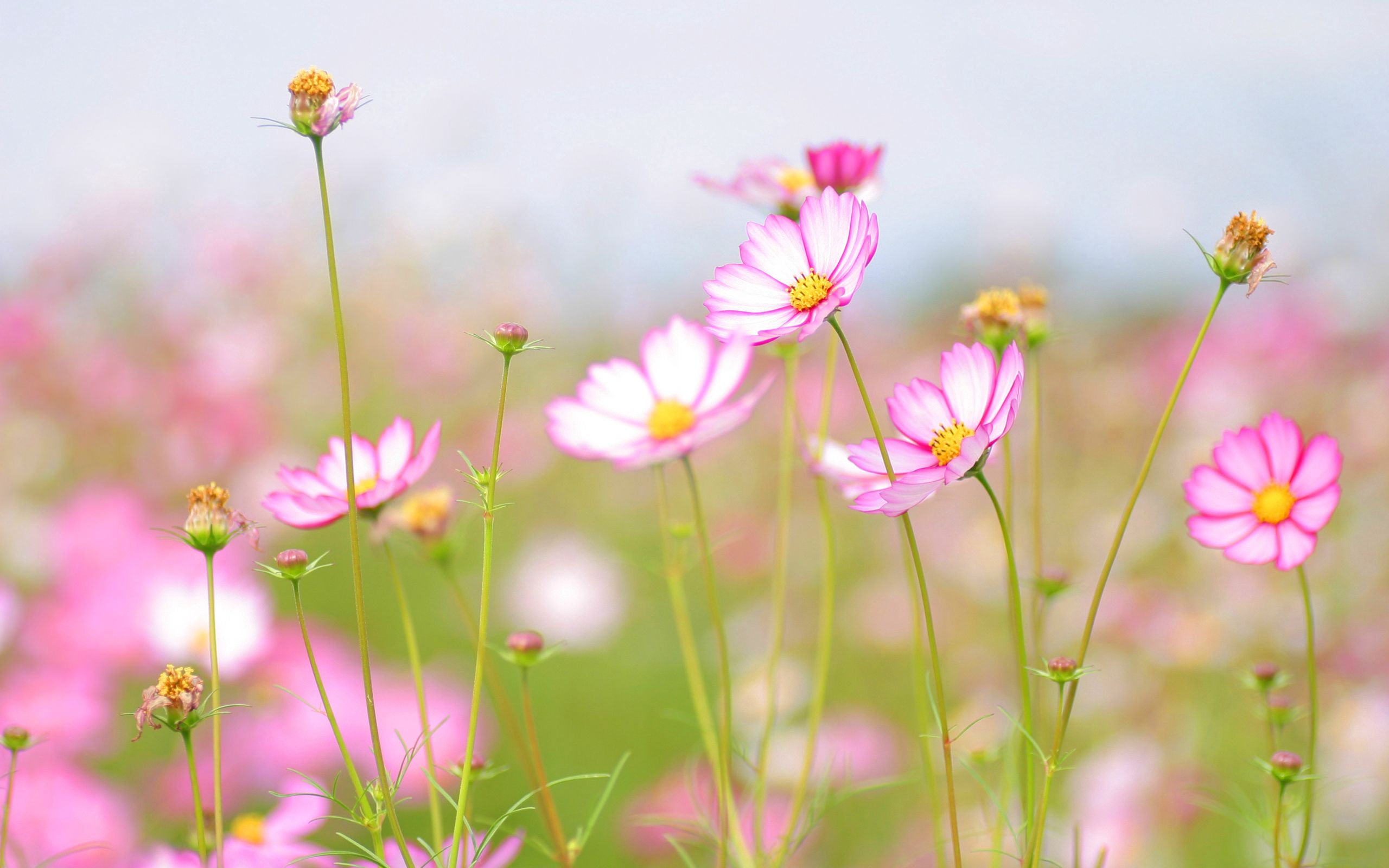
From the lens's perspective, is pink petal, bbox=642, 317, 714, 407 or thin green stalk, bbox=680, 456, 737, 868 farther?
pink petal, bbox=642, 317, 714, 407

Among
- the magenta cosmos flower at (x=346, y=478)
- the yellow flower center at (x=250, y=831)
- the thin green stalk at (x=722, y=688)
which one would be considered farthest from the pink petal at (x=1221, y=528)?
the yellow flower center at (x=250, y=831)

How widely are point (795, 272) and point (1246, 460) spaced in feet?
0.71

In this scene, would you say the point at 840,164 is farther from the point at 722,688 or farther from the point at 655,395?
the point at 722,688

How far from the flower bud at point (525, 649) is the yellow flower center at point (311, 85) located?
0.76ft

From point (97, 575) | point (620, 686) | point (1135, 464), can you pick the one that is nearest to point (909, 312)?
point (1135, 464)

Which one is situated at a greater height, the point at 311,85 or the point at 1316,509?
the point at 311,85

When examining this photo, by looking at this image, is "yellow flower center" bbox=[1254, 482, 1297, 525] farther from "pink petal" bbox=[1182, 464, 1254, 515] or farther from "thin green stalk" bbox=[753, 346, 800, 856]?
"thin green stalk" bbox=[753, 346, 800, 856]

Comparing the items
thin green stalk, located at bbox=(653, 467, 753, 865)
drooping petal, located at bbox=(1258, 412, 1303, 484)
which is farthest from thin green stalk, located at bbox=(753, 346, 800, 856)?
drooping petal, located at bbox=(1258, 412, 1303, 484)

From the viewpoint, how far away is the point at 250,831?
550mm

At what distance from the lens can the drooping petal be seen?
44 cm

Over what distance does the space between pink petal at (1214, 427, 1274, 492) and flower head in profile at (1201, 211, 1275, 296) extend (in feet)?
0.25

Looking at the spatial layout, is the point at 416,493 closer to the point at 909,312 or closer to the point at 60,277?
the point at 60,277

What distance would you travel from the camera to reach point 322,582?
197 cm

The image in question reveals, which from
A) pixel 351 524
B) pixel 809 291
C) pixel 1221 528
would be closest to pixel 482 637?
pixel 351 524
